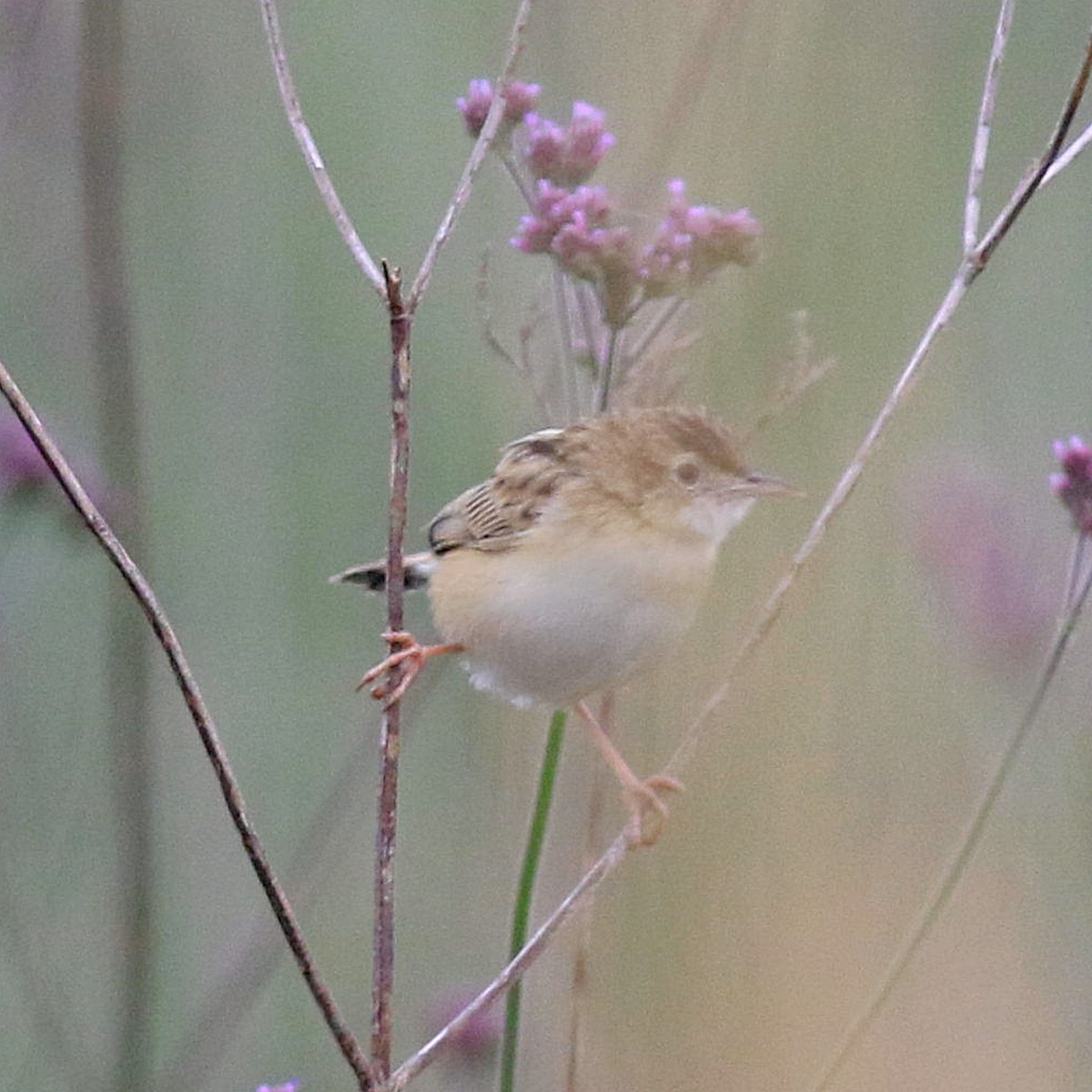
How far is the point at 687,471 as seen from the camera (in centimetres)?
312

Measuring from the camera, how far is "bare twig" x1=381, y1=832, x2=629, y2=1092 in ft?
6.74

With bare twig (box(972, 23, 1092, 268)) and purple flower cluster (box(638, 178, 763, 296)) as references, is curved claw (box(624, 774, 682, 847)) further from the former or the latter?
bare twig (box(972, 23, 1092, 268))

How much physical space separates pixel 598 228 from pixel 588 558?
0.59m

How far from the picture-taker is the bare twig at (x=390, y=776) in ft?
6.63

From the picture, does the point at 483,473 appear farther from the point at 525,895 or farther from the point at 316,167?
the point at 316,167

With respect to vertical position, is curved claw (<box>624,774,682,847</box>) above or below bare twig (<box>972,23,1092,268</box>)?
below

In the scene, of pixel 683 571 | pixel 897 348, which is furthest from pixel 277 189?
pixel 683 571

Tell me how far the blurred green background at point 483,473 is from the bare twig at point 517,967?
651 mm

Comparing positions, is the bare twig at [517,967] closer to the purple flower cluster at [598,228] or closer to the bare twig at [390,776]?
the bare twig at [390,776]

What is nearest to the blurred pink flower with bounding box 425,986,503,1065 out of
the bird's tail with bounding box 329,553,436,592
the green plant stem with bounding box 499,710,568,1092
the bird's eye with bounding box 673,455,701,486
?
the bird's tail with bounding box 329,553,436,592

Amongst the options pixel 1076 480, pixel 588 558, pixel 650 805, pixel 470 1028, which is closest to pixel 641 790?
pixel 650 805

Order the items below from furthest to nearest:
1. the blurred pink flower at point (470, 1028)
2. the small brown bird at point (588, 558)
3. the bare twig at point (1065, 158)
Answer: the blurred pink flower at point (470, 1028) < the small brown bird at point (588, 558) < the bare twig at point (1065, 158)

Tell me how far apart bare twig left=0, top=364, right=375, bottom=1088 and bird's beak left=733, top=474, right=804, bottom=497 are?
1375mm

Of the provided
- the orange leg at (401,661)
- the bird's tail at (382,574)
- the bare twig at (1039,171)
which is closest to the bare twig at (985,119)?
the bare twig at (1039,171)
